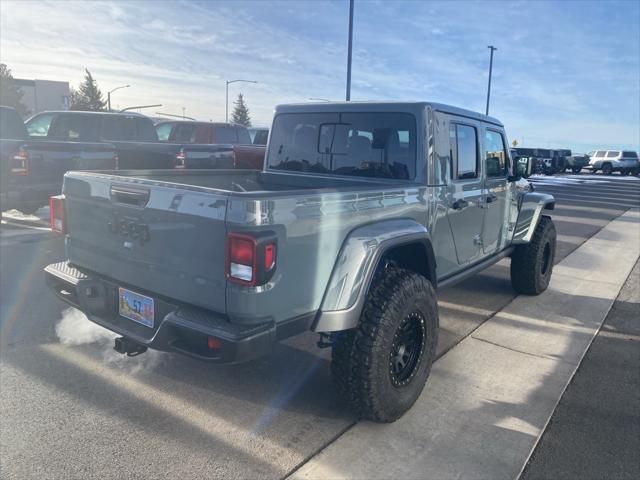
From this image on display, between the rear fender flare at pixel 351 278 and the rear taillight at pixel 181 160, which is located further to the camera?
the rear taillight at pixel 181 160

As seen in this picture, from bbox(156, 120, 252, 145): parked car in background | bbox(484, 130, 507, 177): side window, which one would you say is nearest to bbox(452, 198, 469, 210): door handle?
bbox(484, 130, 507, 177): side window

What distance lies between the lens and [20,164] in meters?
7.91

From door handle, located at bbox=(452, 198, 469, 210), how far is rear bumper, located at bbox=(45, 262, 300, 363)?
1.75 meters

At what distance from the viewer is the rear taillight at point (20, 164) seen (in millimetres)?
7879

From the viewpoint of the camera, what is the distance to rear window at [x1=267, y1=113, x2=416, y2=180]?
371 cm

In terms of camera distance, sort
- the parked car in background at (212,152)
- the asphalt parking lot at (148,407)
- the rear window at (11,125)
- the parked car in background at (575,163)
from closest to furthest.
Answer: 1. the asphalt parking lot at (148,407)
2. the rear window at (11,125)
3. the parked car in background at (212,152)
4. the parked car in background at (575,163)

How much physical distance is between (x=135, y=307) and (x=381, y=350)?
1.39 m

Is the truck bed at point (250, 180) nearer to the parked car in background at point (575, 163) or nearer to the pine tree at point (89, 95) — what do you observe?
the parked car in background at point (575, 163)

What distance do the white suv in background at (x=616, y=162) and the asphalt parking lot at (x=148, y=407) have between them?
41100mm

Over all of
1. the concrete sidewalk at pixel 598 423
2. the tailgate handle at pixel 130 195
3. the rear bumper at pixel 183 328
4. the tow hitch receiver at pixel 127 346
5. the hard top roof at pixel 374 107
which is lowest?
the concrete sidewalk at pixel 598 423

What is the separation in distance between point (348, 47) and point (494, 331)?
43.4 ft

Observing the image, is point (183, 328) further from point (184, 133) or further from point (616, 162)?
point (616, 162)

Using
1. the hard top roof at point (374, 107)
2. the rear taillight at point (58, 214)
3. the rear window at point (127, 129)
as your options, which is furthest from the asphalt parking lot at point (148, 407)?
the rear window at point (127, 129)

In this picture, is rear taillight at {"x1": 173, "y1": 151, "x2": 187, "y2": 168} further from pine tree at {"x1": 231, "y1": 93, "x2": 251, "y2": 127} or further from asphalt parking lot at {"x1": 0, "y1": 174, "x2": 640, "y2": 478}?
pine tree at {"x1": 231, "y1": 93, "x2": 251, "y2": 127}
